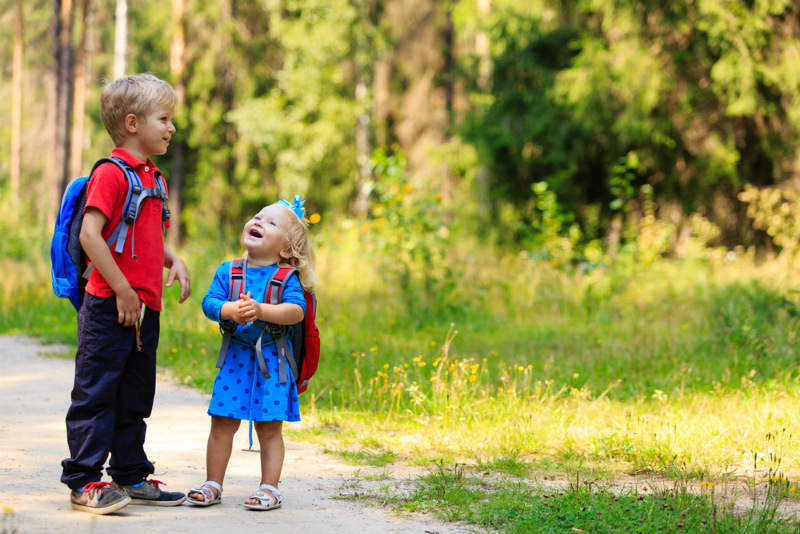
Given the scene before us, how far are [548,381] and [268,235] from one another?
2666 millimetres

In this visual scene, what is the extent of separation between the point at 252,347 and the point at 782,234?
10955mm

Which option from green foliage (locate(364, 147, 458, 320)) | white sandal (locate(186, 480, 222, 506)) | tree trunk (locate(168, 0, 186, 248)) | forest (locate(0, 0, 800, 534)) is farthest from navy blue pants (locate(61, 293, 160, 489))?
tree trunk (locate(168, 0, 186, 248))

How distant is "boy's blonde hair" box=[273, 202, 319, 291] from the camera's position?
3.75 metres

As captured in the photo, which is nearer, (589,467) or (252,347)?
(252,347)

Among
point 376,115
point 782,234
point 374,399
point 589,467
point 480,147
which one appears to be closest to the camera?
point 589,467

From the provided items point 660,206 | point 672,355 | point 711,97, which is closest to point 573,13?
point 711,97

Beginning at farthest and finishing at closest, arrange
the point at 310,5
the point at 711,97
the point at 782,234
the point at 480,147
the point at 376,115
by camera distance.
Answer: the point at 376,115 → the point at 310,5 → the point at 480,147 → the point at 711,97 → the point at 782,234

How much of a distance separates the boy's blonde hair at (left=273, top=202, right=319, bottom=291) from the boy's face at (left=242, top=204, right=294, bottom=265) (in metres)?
0.02

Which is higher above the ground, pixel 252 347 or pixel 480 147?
pixel 480 147

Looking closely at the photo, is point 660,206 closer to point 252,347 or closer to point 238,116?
point 252,347

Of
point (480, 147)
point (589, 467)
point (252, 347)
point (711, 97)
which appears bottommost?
point (589, 467)

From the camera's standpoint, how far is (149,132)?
142 inches

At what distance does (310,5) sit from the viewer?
22.9 m

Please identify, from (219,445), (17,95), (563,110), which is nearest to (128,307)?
(219,445)
